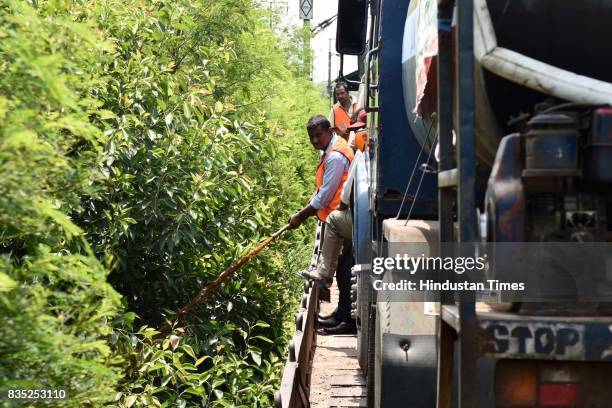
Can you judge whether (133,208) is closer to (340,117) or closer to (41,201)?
(41,201)

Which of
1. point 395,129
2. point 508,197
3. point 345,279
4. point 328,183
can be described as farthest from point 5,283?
point 345,279

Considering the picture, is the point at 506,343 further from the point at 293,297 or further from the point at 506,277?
the point at 293,297

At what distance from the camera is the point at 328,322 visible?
31.0 feet

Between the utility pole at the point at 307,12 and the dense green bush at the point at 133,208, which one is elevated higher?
the utility pole at the point at 307,12

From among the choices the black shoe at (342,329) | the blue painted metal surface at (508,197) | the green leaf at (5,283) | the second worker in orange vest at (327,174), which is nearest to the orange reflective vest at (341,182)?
the second worker in orange vest at (327,174)

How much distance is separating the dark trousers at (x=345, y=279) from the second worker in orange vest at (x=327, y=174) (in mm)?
809

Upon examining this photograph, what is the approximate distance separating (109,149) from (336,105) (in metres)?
6.62

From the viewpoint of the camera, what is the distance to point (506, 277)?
3451mm

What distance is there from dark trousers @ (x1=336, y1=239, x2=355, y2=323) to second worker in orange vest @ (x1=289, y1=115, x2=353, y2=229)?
2.65 ft

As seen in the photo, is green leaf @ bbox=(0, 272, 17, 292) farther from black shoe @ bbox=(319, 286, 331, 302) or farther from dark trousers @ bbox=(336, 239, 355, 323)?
dark trousers @ bbox=(336, 239, 355, 323)

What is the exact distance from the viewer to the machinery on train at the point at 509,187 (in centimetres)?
324

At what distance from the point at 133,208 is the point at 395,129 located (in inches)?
84.9

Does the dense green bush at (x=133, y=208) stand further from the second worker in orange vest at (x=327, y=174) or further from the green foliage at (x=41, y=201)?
the second worker in orange vest at (x=327, y=174)

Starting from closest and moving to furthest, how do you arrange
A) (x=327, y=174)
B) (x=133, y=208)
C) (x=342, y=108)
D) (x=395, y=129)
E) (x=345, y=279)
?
(x=395, y=129), (x=133, y=208), (x=327, y=174), (x=345, y=279), (x=342, y=108)
